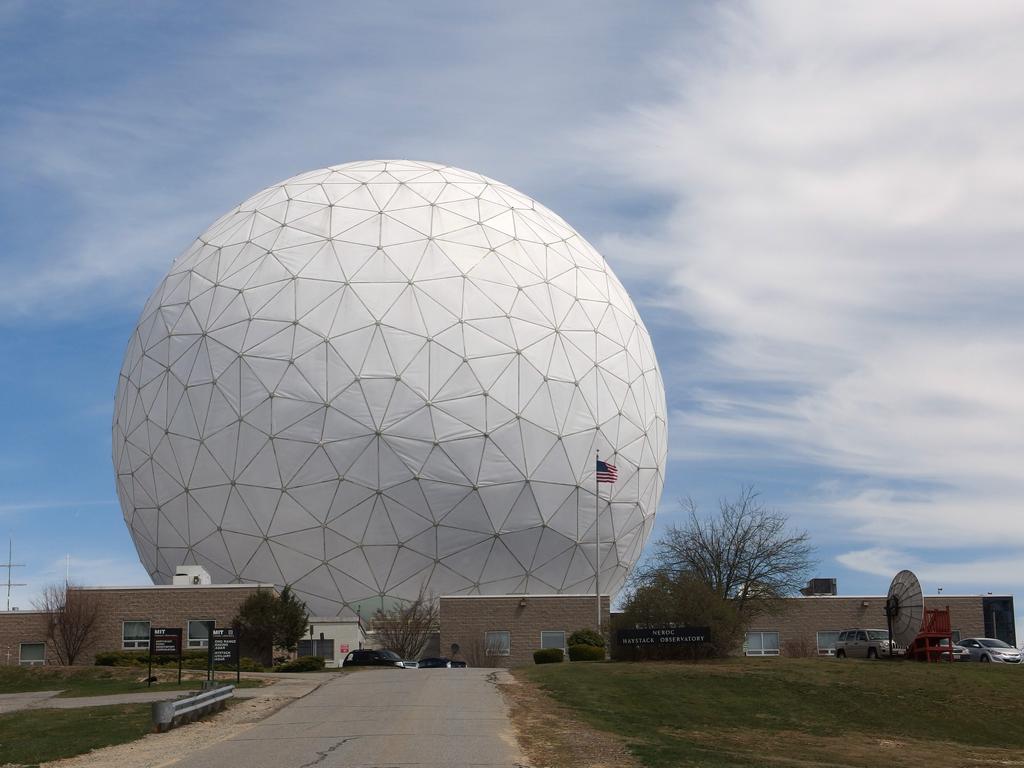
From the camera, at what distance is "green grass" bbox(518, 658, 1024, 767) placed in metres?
23.2

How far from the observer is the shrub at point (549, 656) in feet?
151

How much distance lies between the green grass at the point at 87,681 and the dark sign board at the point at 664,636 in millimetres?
13018

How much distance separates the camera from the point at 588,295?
2213 inches

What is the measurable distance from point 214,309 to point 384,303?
8214 mm

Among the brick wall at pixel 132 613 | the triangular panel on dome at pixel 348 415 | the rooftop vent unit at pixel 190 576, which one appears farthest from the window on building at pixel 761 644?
the rooftop vent unit at pixel 190 576

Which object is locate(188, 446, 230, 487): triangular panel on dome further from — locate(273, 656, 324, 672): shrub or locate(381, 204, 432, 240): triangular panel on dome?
locate(381, 204, 432, 240): triangular panel on dome

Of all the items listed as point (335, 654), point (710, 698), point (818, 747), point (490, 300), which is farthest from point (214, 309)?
point (818, 747)

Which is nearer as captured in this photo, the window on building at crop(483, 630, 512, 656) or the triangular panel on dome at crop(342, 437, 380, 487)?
the triangular panel on dome at crop(342, 437, 380, 487)

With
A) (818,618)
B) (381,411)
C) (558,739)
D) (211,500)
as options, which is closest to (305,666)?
(381,411)

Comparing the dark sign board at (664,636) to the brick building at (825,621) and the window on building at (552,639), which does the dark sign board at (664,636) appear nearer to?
the window on building at (552,639)

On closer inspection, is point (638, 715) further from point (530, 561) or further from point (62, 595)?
point (62, 595)

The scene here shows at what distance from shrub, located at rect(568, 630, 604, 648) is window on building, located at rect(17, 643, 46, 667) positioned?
2182 centimetres

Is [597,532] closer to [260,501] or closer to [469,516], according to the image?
[469,516]

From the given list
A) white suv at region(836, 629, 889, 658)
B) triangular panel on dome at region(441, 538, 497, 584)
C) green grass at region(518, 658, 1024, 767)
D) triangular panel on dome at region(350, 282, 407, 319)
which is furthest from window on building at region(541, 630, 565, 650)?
triangular panel on dome at region(350, 282, 407, 319)
